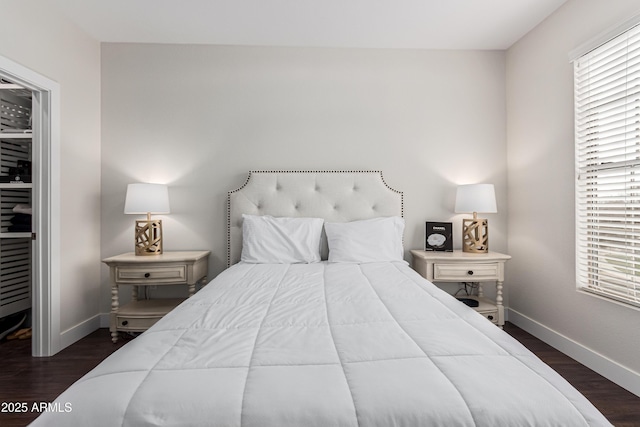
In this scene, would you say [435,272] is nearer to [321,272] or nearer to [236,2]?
[321,272]

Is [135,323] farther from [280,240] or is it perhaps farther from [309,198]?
[309,198]

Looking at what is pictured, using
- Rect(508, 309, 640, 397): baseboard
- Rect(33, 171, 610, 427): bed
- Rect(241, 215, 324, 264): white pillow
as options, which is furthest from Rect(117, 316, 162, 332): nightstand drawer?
Rect(508, 309, 640, 397): baseboard

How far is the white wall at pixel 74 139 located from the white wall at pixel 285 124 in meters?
0.11

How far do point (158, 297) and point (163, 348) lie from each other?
225cm

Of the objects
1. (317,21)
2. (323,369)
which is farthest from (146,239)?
(323,369)

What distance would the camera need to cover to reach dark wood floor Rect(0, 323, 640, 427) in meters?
1.79

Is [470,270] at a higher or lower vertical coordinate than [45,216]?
lower

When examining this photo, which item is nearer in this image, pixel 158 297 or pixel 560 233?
pixel 560 233

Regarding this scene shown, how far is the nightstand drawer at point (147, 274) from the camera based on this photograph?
269cm

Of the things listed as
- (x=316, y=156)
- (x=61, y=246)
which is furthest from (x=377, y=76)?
(x=61, y=246)

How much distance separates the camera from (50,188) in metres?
2.51

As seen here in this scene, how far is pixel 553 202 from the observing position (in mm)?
2645

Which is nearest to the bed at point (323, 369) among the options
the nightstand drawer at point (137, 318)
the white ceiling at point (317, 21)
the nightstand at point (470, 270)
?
the nightstand at point (470, 270)

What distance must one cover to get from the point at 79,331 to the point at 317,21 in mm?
3253
